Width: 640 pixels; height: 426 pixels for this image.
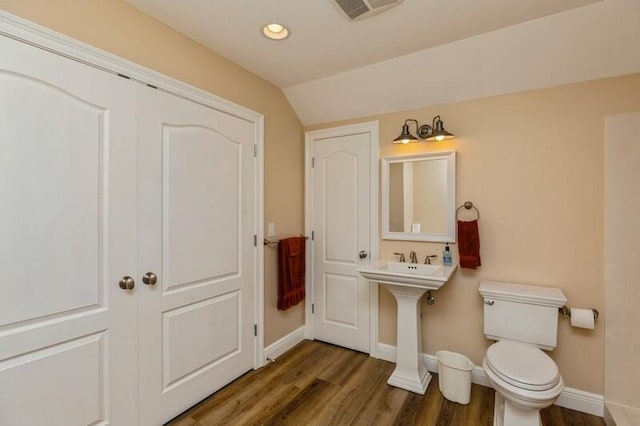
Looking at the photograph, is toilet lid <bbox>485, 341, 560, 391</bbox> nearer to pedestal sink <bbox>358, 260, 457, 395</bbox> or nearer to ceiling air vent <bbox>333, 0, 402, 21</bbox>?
pedestal sink <bbox>358, 260, 457, 395</bbox>

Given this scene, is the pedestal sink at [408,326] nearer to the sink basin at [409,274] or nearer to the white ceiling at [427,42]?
the sink basin at [409,274]

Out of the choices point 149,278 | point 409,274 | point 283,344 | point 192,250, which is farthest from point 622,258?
point 149,278

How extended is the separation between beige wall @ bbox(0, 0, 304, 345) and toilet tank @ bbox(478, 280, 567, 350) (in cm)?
173

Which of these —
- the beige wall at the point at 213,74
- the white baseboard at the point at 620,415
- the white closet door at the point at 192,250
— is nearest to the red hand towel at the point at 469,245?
the white baseboard at the point at 620,415

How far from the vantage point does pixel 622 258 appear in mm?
1943

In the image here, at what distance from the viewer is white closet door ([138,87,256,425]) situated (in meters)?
1.80

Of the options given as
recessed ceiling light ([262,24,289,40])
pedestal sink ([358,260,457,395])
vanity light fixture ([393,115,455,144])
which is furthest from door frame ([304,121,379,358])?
recessed ceiling light ([262,24,289,40])

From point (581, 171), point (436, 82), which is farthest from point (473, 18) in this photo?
point (581, 171)

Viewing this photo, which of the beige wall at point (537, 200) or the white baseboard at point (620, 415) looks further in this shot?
the beige wall at point (537, 200)

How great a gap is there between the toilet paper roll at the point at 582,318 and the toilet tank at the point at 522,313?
5.3 inches

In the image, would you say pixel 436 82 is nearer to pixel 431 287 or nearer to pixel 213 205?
pixel 431 287

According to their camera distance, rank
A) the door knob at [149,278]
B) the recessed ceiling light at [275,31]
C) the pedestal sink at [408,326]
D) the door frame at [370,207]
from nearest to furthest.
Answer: the door knob at [149,278] → the recessed ceiling light at [275,31] → the pedestal sink at [408,326] → the door frame at [370,207]

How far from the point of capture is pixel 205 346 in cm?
213

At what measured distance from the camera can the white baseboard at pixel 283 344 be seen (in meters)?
2.67
